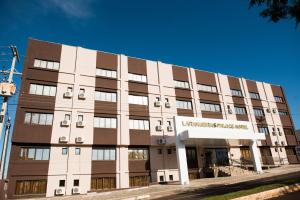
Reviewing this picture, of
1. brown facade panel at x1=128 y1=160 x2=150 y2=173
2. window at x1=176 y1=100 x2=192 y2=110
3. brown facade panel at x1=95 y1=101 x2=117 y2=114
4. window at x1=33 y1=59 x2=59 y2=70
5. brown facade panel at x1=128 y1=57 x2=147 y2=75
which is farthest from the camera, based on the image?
window at x1=176 y1=100 x2=192 y2=110

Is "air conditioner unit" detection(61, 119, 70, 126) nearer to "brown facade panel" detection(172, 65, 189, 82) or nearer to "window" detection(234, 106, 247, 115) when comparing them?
"brown facade panel" detection(172, 65, 189, 82)

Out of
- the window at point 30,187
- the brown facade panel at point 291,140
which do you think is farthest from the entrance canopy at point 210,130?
the brown facade panel at point 291,140

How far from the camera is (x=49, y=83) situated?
2586cm

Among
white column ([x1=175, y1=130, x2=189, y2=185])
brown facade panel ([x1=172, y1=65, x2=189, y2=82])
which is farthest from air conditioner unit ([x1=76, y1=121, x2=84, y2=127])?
brown facade panel ([x1=172, y1=65, x2=189, y2=82])

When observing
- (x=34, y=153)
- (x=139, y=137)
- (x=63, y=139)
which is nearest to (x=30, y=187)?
(x=34, y=153)

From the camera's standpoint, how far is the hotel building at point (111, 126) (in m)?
23.3

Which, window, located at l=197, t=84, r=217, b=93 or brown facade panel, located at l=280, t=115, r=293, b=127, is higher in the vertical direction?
window, located at l=197, t=84, r=217, b=93

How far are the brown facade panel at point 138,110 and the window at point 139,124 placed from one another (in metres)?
0.77

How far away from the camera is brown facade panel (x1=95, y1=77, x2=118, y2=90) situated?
93.9 ft

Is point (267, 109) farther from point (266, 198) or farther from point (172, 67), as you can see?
point (266, 198)

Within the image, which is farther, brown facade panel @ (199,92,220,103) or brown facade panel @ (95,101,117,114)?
brown facade panel @ (199,92,220,103)

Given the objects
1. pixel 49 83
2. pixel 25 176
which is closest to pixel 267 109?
pixel 49 83

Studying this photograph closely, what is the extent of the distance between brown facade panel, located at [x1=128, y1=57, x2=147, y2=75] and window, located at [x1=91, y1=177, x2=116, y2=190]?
1404 centimetres

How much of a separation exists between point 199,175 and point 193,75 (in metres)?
15.1
